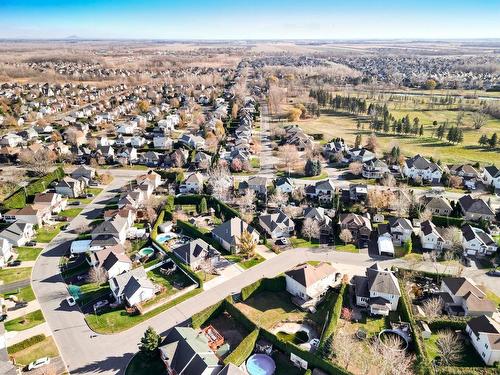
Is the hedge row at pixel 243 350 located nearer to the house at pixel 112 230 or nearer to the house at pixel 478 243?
the house at pixel 112 230

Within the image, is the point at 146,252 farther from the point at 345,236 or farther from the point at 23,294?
the point at 345,236

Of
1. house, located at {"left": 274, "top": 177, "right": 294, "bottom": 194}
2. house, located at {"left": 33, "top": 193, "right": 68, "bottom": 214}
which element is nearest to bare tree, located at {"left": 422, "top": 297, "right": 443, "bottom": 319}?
house, located at {"left": 274, "top": 177, "right": 294, "bottom": 194}

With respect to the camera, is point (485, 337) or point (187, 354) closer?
point (187, 354)

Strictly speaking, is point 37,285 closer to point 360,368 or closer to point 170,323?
point 170,323

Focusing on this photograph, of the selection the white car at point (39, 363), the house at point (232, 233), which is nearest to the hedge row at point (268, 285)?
the house at point (232, 233)

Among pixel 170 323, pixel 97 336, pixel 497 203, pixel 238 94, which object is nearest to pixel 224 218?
pixel 170 323

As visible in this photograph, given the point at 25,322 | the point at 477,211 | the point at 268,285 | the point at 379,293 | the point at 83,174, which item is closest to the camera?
the point at 25,322

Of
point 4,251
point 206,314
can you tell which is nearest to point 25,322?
point 4,251
